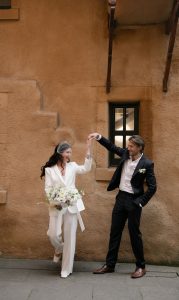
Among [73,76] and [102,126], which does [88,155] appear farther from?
[73,76]

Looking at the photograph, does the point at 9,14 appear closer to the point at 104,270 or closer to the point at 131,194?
the point at 131,194

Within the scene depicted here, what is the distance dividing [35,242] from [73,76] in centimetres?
267

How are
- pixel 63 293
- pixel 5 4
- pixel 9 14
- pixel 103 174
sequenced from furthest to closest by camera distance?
pixel 5 4 < pixel 9 14 < pixel 103 174 < pixel 63 293

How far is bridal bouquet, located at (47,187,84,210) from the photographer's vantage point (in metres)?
5.68

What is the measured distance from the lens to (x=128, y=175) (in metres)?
6.05

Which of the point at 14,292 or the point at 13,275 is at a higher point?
the point at 14,292

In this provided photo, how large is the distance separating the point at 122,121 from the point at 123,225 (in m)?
1.69

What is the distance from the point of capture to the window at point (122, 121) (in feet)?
22.5

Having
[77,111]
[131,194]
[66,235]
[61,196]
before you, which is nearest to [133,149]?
[131,194]

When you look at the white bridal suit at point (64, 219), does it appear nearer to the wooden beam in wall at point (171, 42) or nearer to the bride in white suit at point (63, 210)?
the bride in white suit at point (63, 210)

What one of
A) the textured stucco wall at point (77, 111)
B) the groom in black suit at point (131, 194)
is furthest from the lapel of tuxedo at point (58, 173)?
the textured stucco wall at point (77, 111)

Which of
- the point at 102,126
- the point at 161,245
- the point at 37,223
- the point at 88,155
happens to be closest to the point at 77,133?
the point at 102,126

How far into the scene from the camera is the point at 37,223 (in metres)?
6.77

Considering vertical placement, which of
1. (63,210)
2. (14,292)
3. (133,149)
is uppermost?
(133,149)
